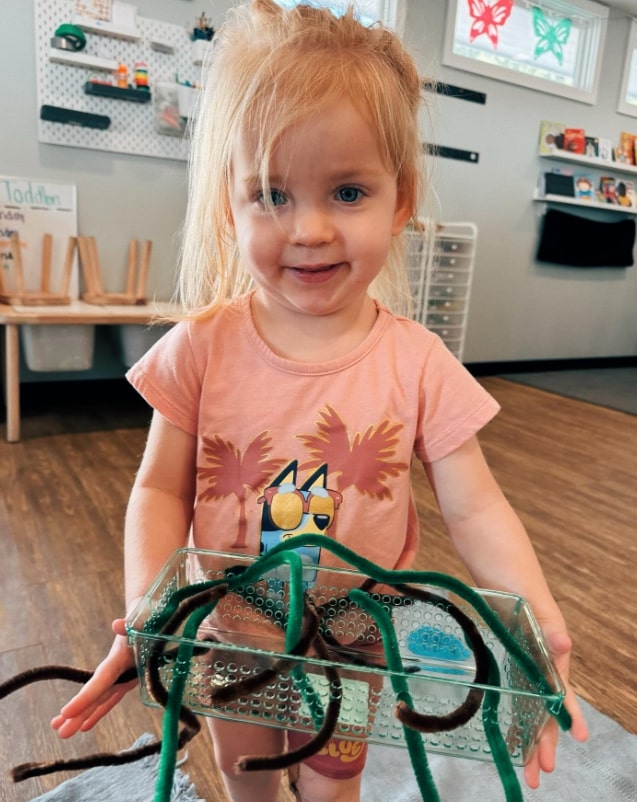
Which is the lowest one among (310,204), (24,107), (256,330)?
(256,330)

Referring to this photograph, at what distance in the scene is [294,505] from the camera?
1.77ft

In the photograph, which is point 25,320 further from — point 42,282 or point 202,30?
point 202,30

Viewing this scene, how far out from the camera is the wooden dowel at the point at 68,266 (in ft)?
7.45

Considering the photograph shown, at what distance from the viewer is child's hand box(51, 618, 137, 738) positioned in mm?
348

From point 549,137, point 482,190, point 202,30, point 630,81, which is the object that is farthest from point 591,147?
point 202,30

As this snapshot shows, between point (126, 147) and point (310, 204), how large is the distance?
2161mm

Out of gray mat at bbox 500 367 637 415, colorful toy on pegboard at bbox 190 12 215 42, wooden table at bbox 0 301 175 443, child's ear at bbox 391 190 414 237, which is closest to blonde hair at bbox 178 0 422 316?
child's ear at bbox 391 190 414 237

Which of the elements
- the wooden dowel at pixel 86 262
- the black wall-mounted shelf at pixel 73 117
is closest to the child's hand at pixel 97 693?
the wooden dowel at pixel 86 262

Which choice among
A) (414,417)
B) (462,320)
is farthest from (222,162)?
(462,320)

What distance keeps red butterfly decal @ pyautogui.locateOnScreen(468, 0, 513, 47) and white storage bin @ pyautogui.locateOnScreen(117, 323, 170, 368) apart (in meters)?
2.21

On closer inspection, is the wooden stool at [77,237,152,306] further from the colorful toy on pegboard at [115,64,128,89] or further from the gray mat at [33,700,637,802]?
the gray mat at [33,700,637,802]

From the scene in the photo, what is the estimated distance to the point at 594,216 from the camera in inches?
152

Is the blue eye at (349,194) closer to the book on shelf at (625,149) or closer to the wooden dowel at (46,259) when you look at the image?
the wooden dowel at (46,259)

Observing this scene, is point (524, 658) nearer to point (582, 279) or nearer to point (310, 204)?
point (310, 204)
